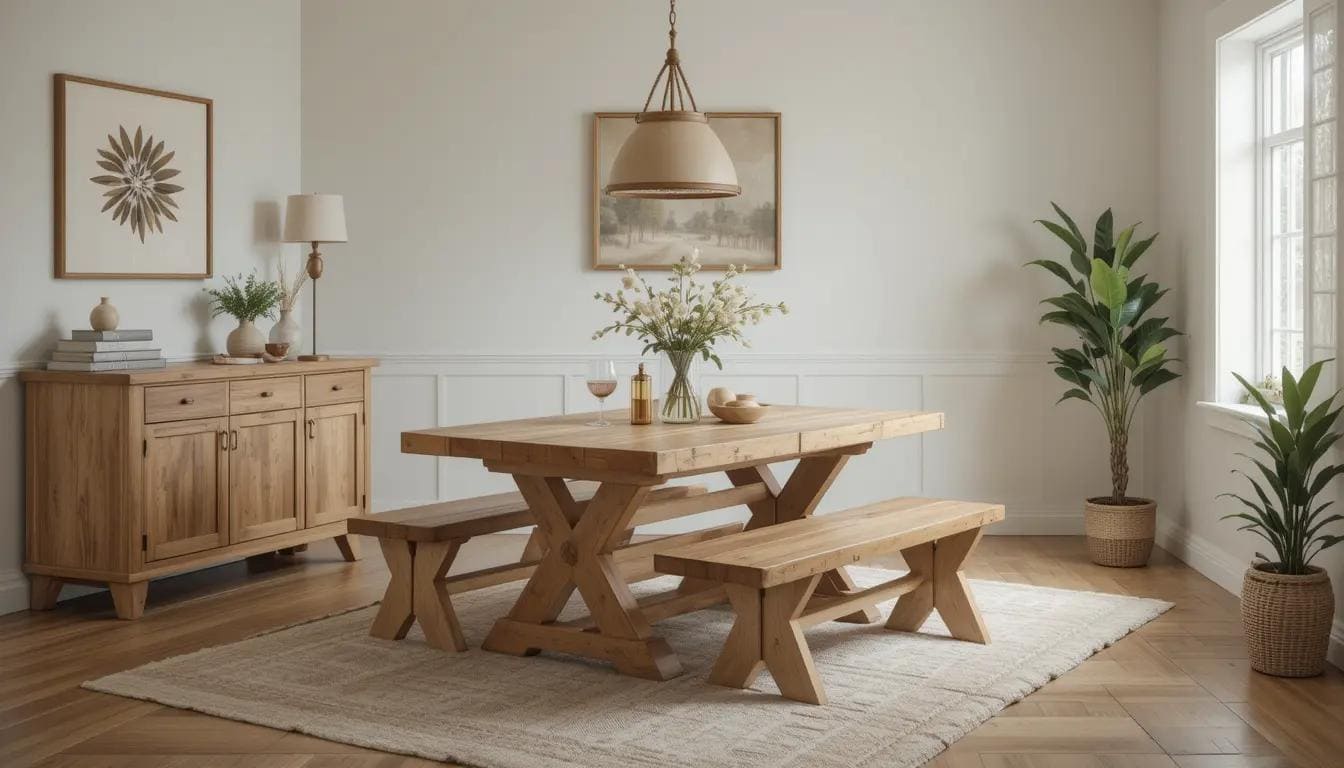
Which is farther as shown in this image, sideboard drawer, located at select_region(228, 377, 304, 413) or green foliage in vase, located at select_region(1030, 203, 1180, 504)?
green foliage in vase, located at select_region(1030, 203, 1180, 504)

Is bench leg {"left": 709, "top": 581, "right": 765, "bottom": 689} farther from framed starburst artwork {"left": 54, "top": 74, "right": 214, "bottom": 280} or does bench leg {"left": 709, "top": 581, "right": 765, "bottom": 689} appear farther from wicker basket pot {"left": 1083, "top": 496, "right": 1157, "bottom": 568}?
framed starburst artwork {"left": 54, "top": 74, "right": 214, "bottom": 280}

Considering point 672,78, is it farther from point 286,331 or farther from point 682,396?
point 286,331

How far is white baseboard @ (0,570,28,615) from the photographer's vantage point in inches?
202

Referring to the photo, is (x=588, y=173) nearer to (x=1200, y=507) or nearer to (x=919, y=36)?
(x=919, y=36)

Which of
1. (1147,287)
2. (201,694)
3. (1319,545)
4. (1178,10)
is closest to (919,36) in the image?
(1178,10)

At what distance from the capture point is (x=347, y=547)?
20.0 ft

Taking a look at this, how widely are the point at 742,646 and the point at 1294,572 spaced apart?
175 cm

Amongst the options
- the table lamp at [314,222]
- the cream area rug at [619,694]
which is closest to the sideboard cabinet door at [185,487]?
the cream area rug at [619,694]

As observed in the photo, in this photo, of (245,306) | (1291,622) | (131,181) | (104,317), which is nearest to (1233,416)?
(1291,622)

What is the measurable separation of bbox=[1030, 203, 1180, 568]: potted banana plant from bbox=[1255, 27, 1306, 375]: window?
0.49 m

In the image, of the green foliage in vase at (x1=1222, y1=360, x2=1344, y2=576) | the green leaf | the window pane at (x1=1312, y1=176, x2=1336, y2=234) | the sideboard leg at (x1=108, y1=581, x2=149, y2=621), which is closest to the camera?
the green foliage in vase at (x1=1222, y1=360, x2=1344, y2=576)

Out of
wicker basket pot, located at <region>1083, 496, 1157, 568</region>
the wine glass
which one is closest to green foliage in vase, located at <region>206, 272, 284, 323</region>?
the wine glass

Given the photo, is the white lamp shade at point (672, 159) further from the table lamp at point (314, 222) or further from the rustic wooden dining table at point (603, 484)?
the table lamp at point (314, 222)

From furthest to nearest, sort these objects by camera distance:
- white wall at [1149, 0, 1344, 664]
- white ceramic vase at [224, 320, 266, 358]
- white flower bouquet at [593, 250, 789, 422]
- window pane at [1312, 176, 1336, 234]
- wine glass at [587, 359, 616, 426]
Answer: white ceramic vase at [224, 320, 266, 358] < white wall at [1149, 0, 1344, 664] < window pane at [1312, 176, 1336, 234] < white flower bouquet at [593, 250, 789, 422] < wine glass at [587, 359, 616, 426]
